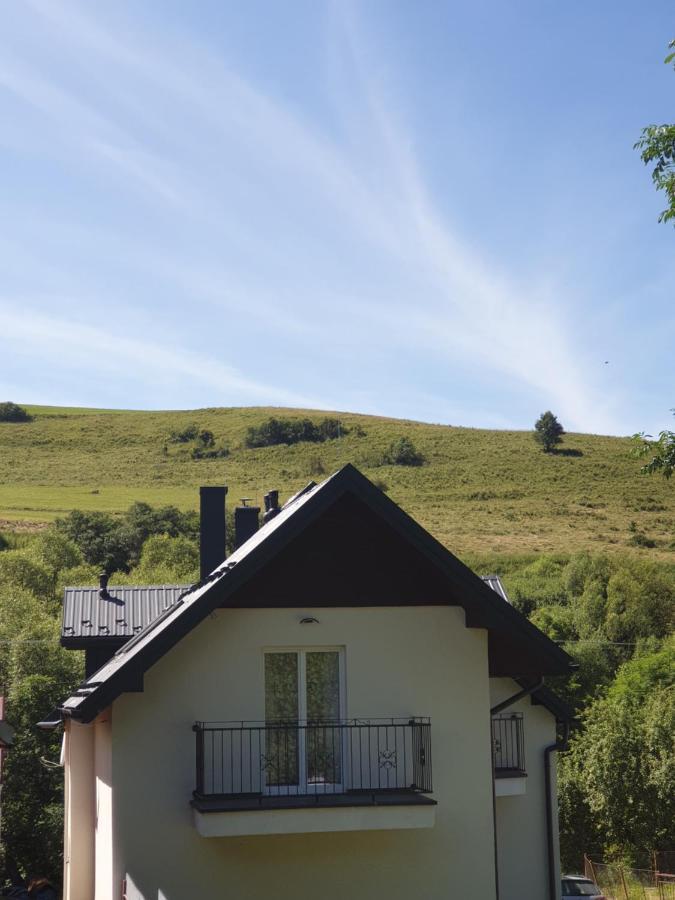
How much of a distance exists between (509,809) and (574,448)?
135 m

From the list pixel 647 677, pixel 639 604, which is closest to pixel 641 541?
pixel 639 604

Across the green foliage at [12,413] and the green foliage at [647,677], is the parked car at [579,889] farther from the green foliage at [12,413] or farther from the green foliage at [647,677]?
the green foliage at [12,413]

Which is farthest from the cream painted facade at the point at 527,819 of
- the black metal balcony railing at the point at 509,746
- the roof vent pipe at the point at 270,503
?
the roof vent pipe at the point at 270,503

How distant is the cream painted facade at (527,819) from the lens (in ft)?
57.2

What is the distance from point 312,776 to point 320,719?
687 mm

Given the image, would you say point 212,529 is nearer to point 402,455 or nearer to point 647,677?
point 647,677

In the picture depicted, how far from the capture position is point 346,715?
13453 millimetres

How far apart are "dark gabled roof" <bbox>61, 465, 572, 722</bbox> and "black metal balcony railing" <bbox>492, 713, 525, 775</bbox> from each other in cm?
371

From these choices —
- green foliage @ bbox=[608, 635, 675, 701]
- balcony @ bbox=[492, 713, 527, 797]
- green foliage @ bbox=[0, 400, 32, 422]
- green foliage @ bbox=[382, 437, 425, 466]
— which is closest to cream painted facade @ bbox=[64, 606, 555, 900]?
balcony @ bbox=[492, 713, 527, 797]

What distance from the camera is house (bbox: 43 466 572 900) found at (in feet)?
41.9

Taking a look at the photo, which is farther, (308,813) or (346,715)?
(346,715)

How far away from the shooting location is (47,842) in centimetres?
3238

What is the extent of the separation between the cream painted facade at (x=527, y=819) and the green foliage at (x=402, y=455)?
126m

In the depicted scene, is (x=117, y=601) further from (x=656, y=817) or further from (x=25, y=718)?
(x=656, y=817)
